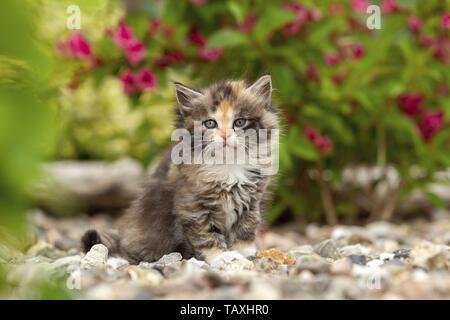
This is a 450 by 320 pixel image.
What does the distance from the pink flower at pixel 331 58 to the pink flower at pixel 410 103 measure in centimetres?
55

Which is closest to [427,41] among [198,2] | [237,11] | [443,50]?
[443,50]

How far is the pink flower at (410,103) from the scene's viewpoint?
5668mm

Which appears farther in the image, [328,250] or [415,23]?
[415,23]

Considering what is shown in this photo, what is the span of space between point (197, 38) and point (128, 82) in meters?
0.63

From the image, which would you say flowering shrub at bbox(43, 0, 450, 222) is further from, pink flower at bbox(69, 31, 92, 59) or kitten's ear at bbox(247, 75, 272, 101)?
kitten's ear at bbox(247, 75, 272, 101)

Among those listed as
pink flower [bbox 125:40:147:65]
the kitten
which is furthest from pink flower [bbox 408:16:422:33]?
the kitten

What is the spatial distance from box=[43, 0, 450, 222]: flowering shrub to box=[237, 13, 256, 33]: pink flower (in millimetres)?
10

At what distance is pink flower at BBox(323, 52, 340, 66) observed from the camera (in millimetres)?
5649

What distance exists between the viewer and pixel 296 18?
5.32 m

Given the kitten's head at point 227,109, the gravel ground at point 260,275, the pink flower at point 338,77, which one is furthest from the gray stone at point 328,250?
the pink flower at point 338,77

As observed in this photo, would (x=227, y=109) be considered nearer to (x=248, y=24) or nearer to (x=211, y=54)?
(x=248, y=24)

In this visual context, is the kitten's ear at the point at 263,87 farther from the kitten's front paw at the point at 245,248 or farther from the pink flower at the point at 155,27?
the pink flower at the point at 155,27

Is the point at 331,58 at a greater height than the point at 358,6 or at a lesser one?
lesser
